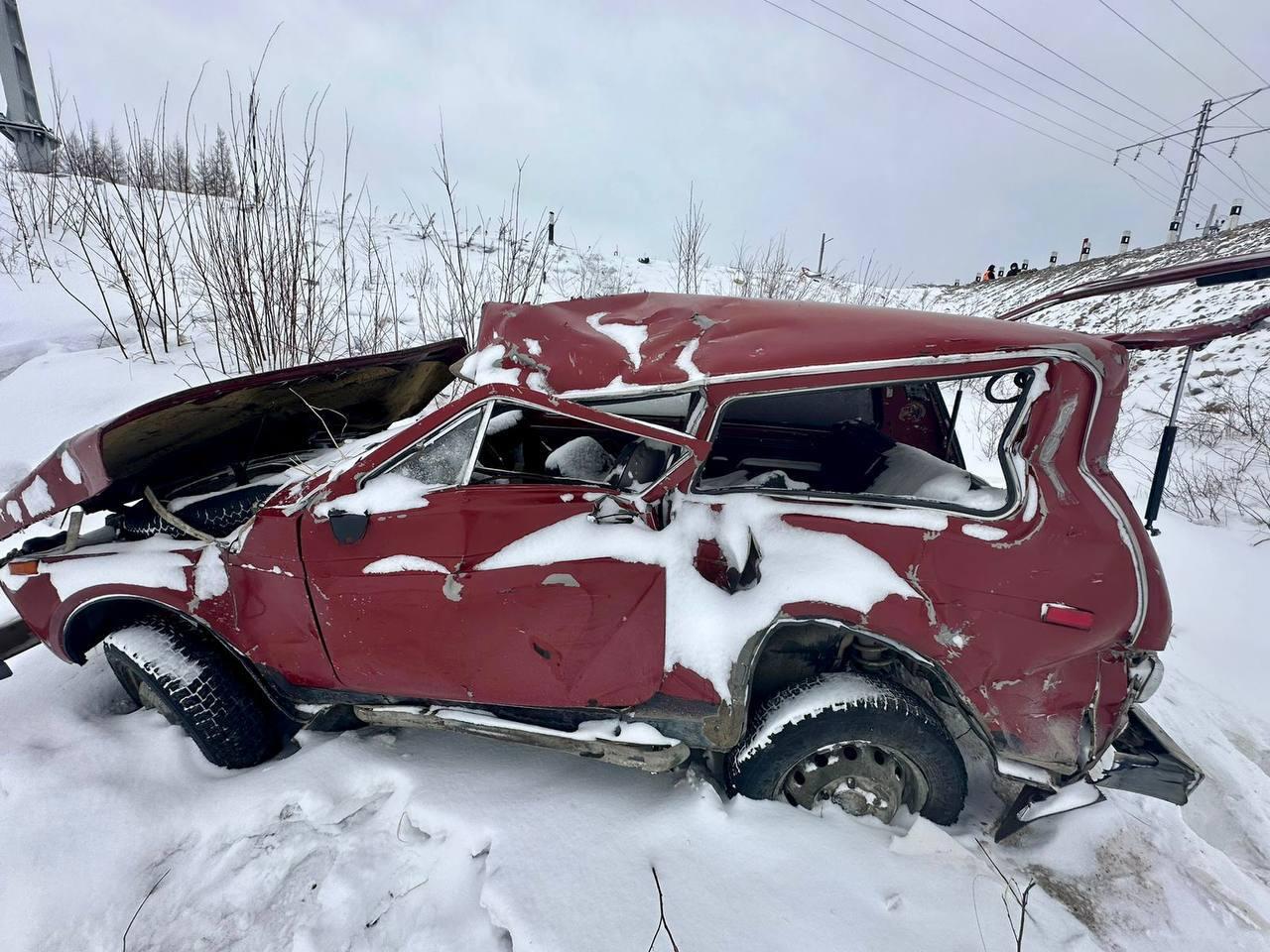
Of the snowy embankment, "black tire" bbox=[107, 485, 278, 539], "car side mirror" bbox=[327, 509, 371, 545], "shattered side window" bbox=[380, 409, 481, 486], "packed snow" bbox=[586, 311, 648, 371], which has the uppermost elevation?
"packed snow" bbox=[586, 311, 648, 371]

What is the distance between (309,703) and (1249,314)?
3640 millimetres

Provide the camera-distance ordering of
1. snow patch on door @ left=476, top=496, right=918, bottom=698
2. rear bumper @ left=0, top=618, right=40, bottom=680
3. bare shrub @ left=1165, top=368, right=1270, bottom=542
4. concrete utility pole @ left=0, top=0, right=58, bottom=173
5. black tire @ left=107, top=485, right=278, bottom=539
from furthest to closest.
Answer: concrete utility pole @ left=0, top=0, right=58, bottom=173 → bare shrub @ left=1165, top=368, right=1270, bottom=542 → rear bumper @ left=0, top=618, right=40, bottom=680 → black tire @ left=107, top=485, right=278, bottom=539 → snow patch on door @ left=476, top=496, right=918, bottom=698

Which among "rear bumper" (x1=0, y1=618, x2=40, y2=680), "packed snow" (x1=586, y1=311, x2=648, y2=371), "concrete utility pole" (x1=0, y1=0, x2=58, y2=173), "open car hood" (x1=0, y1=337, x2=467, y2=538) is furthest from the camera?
"concrete utility pole" (x1=0, y1=0, x2=58, y2=173)

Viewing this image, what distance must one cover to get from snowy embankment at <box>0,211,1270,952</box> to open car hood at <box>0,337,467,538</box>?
99 centimetres

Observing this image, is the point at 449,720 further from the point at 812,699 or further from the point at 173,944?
the point at 812,699

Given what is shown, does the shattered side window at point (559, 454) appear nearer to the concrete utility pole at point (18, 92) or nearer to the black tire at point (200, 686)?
the black tire at point (200, 686)

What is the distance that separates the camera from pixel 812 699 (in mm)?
1892

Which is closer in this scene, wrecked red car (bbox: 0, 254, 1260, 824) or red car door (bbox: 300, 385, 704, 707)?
wrecked red car (bbox: 0, 254, 1260, 824)

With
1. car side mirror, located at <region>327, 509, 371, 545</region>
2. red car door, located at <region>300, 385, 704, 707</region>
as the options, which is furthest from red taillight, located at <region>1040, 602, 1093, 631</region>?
car side mirror, located at <region>327, 509, 371, 545</region>

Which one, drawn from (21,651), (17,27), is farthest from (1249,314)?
(17,27)

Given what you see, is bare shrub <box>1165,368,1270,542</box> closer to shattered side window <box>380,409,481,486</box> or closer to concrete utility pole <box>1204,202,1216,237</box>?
shattered side window <box>380,409,481,486</box>

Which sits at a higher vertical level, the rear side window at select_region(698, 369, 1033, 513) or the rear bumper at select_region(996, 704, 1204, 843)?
the rear side window at select_region(698, 369, 1033, 513)

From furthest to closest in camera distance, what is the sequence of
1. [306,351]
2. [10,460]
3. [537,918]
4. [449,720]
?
[306,351], [10,460], [449,720], [537,918]

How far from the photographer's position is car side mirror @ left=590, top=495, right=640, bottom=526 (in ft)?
5.86
